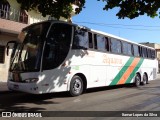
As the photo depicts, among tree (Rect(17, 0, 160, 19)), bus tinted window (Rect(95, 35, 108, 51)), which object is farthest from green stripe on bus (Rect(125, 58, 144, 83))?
tree (Rect(17, 0, 160, 19))

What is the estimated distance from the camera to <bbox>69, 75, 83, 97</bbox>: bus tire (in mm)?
11180

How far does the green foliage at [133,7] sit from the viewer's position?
34.6ft

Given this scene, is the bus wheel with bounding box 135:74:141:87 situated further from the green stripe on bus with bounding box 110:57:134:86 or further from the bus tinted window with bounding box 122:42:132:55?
the bus tinted window with bounding box 122:42:132:55

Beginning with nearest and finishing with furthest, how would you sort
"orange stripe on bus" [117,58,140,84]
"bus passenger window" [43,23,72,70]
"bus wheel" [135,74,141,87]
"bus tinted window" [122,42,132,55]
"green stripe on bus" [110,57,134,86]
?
"bus passenger window" [43,23,72,70] → "green stripe on bus" [110,57,134,86] → "orange stripe on bus" [117,58,140,84] → "bus tinted window" [122,42,132,55] → "bus wheel" [135,74,141,87]

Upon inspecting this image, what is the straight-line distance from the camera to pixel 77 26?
1159 centimetres

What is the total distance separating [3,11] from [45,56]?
32.5 ft

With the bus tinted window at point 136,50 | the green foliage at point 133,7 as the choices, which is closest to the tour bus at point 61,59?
the green foliage at point 133,7

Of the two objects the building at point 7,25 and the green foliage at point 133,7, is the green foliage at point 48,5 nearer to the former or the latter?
the green foliage at point 133,7

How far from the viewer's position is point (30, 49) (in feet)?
33.4

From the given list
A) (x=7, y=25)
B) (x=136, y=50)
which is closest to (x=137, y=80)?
(x=136, y=50)

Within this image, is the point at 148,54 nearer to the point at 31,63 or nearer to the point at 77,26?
the point at 77,26

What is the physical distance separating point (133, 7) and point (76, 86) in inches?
164

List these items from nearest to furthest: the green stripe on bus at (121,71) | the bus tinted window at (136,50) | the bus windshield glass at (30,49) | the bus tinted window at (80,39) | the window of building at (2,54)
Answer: the bus windshield glass at (30,49) → the bus tinted window at (80,39) → the green stripe on bus at (121,71) → the bus tinted window at (136,50) → the window of building at (2,54)

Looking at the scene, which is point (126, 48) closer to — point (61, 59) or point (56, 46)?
point (61, 59)
